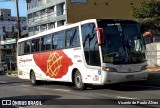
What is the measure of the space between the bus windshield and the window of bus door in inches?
16.2

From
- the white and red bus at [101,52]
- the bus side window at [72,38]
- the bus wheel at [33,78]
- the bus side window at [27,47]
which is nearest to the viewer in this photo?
the white and red bus at [101,52]

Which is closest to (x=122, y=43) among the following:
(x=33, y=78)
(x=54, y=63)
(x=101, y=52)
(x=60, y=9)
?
(x=101, y=52)

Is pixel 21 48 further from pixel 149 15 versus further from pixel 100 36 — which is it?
pixel 100 36

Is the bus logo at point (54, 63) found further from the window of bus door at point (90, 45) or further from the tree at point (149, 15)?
the tree at point (149, 15)

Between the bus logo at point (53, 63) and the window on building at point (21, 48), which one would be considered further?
the window on building at point (21, 48)

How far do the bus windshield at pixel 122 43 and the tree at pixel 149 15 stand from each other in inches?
401

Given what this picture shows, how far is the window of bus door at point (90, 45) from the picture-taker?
16.4 meters

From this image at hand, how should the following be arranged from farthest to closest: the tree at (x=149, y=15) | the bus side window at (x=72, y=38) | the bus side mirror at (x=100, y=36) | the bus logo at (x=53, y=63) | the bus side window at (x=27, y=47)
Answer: the tree at (x=149, y=15)
the bus side window at (x=27, y=47)
the bus logo at (x=53, y=63)
the bus side window at (x=72, y=38)
the bus side mirror at (x=100, y=36)

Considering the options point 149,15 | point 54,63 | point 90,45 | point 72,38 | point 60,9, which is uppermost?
point 60,9

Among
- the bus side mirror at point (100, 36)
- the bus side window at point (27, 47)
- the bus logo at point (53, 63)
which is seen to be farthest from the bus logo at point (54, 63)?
the bus side mirror at point (100, 36)

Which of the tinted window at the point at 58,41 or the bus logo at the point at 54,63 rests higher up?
the tinted window at the point at 58,41

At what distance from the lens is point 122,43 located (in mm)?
16219

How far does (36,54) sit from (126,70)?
8.65 metres

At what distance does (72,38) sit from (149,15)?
1076cm
